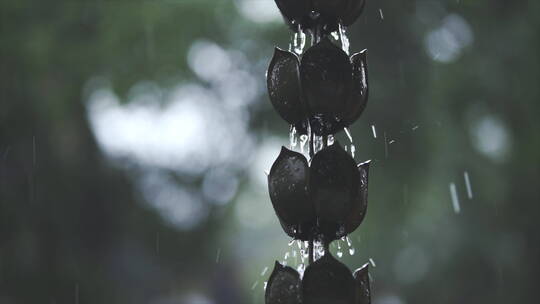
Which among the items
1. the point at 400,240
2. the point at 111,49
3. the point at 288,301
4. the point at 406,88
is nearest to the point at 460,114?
the point at 406,88

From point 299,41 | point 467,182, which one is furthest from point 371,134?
point 299,41

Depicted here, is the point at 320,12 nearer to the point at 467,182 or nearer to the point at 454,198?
the point at 467,182

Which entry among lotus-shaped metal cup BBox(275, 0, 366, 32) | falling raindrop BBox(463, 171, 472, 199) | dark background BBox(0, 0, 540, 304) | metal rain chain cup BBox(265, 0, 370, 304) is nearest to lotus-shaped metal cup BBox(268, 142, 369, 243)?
metal rain chain cup BBox(265, 0, 370, 304)

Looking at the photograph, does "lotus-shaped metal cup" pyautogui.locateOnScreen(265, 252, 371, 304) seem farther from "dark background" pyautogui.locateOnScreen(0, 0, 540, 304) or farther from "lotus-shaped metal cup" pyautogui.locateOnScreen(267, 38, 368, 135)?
"dark background" pyautogui.locateOnScreen(0, 0, 540, 304)

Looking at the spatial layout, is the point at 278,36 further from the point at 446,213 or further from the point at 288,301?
the point at 288,301

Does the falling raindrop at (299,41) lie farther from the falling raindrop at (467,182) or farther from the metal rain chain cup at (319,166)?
the falling raindrop at (467,182)

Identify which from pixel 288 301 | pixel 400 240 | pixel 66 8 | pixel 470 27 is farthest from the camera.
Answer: pixel 400 240

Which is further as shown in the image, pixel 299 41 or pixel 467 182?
pixel 467 182

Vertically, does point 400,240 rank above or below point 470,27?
below
